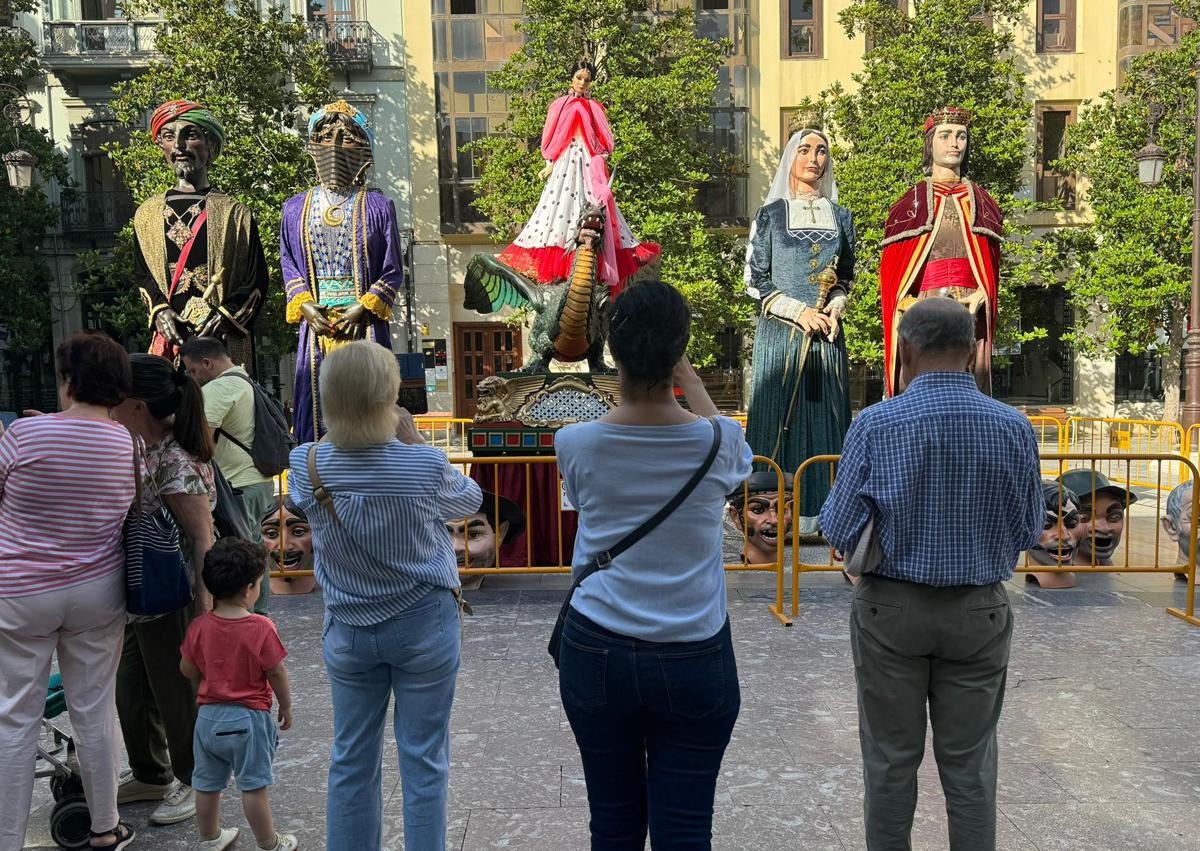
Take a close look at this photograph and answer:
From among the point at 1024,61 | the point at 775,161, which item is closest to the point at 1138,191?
the point at 1024,61

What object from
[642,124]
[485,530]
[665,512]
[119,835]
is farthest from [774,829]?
[642,124]

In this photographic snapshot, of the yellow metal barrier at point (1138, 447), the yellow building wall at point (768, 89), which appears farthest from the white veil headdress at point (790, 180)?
the yellow building wall at point (768, 89)

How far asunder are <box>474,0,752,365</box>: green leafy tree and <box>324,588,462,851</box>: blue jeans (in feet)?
46.8

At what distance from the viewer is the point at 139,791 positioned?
3498 mm

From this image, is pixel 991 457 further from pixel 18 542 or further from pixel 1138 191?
pixel 1138 191

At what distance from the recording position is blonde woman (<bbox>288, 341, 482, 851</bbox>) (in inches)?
106

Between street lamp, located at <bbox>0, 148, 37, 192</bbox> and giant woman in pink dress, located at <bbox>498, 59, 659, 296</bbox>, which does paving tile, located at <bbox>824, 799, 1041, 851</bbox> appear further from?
street lamp, located at <bbox>0, 148, 37, 192</bbox>

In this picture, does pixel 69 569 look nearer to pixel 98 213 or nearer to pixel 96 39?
pixel 98 213

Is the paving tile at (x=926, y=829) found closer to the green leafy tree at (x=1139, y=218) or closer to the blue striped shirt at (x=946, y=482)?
the blue striped shirt at (x=946, y=482)

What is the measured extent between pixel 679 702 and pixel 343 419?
1193 millimetres

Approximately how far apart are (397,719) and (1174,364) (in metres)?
19.9

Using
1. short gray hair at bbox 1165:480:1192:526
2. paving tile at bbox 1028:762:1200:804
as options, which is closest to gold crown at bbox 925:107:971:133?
short gray hair at bbox 1165:480:1192:526

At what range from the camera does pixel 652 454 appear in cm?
227

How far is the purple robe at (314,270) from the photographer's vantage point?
21.7ft
